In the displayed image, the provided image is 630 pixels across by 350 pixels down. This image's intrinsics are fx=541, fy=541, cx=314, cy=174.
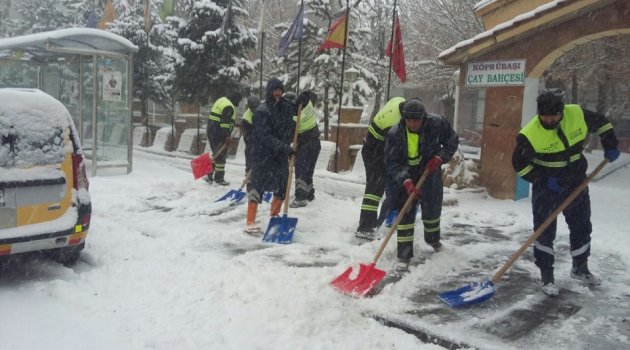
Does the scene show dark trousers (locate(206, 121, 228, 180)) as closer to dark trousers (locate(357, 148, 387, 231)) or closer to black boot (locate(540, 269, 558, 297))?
dark trousers (locate(357, 148, 387, 231))

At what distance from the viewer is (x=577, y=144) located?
470 centimetres

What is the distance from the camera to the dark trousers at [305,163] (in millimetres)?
8422

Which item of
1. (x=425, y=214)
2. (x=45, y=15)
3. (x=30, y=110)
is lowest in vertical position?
(x=425, y=214)

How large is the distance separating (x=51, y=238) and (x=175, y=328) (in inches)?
67.0

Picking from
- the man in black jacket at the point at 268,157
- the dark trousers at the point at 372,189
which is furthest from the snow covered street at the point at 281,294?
the man in black jacket at the point at 268,157

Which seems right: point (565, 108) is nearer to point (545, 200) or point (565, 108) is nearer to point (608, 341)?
point (545, 200)

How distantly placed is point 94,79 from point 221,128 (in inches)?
118

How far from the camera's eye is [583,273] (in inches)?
206

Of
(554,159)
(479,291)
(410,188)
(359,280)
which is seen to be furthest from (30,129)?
(554,159)

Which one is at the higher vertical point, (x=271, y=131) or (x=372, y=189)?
(x=271, y=131)

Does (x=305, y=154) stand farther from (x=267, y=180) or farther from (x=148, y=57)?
(x=148, y=57)

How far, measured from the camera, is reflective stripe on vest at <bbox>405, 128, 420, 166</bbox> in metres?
5.49

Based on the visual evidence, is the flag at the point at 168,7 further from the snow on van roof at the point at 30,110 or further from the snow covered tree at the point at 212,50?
the snow on van roof at the point at 30,110

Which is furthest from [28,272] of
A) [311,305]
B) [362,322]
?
[362,322]
